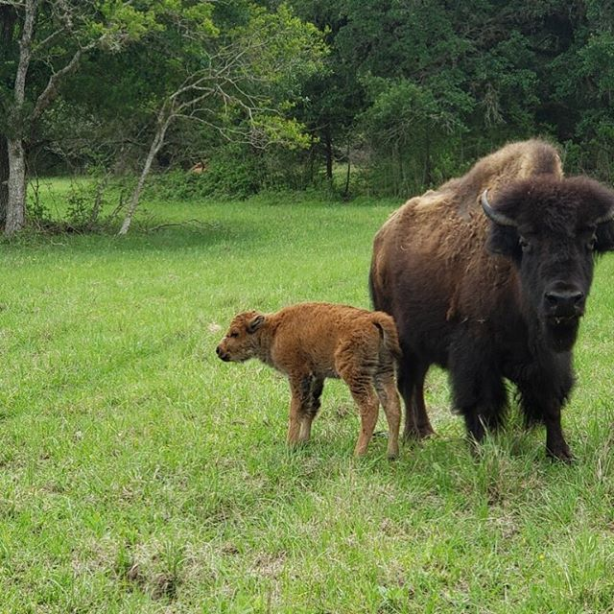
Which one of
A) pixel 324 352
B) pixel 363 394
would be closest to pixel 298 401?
pixel 324 352

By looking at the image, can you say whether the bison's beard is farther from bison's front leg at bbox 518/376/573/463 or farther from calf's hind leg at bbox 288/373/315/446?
calf's hind leg at bbox 288/373/315/446

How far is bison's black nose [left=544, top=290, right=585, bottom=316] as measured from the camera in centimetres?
479

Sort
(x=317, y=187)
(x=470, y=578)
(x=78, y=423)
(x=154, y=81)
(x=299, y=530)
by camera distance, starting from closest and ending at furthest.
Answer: (x=470, y=578) → (x=299, y=530) → (x=78, y=423) → (x=154, y=81) → (x=317, y=187)

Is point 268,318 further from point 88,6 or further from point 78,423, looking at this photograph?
point 88,6

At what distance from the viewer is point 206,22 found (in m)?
18.8

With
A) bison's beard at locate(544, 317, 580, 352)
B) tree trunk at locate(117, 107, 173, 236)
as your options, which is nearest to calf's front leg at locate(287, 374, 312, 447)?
bison's beard at locate(544, 317, 580, 352)

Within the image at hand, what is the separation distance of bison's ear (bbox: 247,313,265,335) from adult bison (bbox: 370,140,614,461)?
1186 mm

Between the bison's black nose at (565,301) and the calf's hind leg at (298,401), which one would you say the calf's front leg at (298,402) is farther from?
the bison's black nose at (565,301)

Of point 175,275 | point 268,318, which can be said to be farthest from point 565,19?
point 268,318

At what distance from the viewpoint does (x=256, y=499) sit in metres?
5.04

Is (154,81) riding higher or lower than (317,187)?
higher

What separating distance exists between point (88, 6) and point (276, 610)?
18.2 metres

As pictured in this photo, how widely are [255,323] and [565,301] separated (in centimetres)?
238

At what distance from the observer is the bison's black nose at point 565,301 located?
4.79 m
